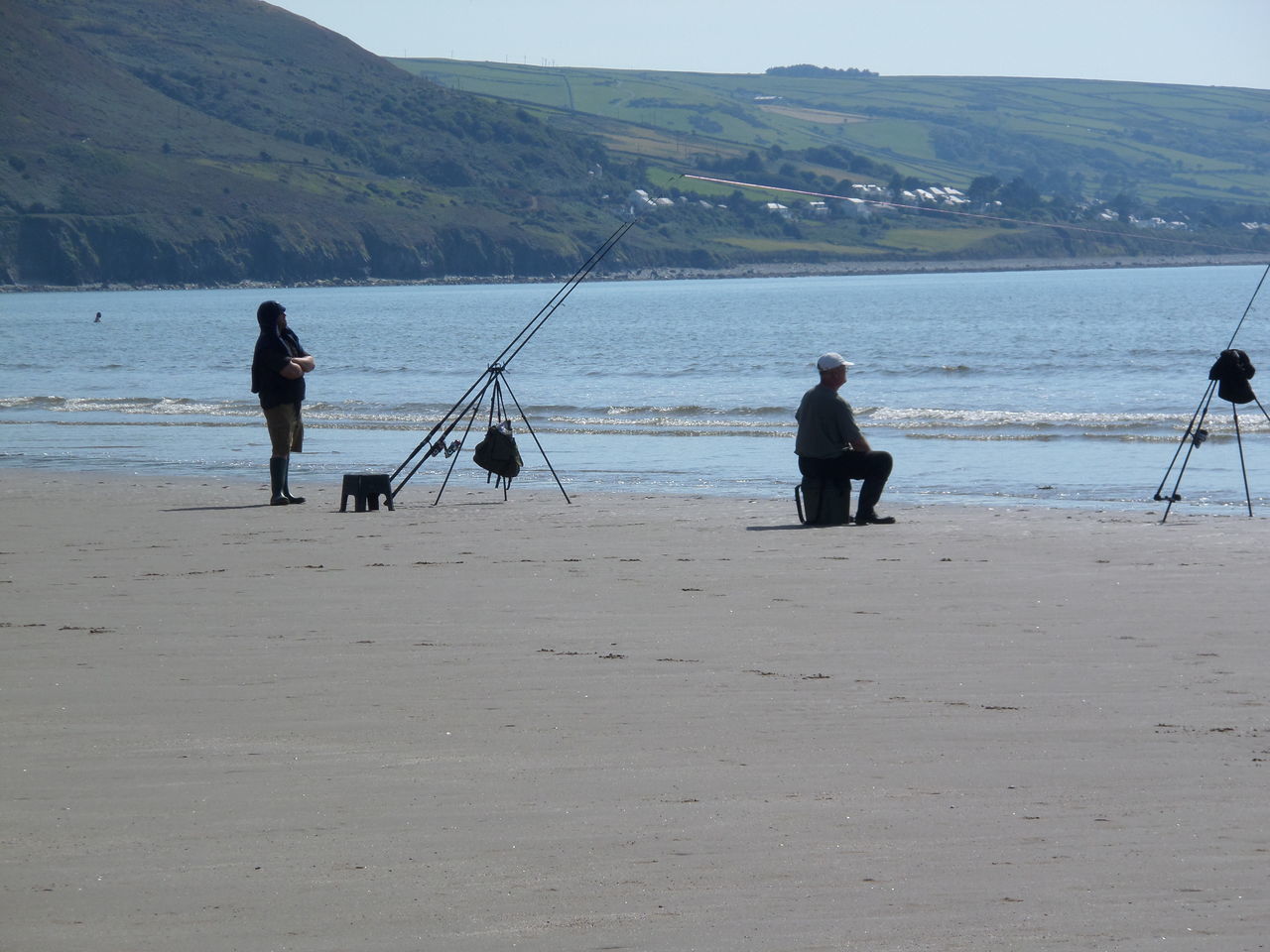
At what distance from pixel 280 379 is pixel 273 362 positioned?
19 cm

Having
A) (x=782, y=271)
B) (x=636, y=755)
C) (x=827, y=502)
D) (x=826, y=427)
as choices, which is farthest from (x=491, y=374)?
(x=782, y=271)

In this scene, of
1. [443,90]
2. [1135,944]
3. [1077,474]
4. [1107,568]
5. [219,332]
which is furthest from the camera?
[443,90]

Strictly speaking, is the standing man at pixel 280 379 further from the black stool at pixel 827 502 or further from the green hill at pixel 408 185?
the green hill at pixel 408 185

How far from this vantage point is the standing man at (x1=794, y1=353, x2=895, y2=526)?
10.4 metres

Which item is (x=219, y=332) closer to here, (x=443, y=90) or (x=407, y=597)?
(x=407, y=597)

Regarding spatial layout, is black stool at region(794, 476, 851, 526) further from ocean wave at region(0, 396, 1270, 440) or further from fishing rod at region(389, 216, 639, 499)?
ocean wave at region(0, 396, 1270, 440)

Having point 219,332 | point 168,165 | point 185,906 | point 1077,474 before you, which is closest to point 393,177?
point 168,165

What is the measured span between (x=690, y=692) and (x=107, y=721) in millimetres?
1821

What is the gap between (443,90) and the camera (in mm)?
194875

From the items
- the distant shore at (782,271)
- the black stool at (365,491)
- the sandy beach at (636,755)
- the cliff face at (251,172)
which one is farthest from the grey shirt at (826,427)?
the distant shore at (782,271)

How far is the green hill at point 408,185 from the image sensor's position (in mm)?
141875

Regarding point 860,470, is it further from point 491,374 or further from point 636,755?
point 636,755

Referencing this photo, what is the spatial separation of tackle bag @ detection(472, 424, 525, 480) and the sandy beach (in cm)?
356

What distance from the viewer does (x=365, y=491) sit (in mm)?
11398
